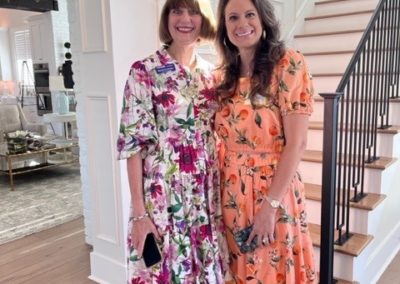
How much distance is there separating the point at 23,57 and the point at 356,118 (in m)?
9.33

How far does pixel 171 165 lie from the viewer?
138cm

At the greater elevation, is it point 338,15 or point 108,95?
point 338,15

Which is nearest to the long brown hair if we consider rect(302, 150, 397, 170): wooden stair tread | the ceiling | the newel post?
the newel post

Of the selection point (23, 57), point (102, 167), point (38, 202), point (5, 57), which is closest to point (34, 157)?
point (38, 202)

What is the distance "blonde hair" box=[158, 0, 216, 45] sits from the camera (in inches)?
55.6

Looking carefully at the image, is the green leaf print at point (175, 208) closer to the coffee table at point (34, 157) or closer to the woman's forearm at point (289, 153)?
the woman's forearm at point (289, 153)

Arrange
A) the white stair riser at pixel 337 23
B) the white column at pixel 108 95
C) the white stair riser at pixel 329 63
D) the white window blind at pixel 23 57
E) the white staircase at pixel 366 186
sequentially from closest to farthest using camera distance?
the white column at pixel 108 95 → the white staircase at pixel 366 186 → the white stair riser at pixel 329 63 → the white stair riser at pixel 337 23 → the white window blind at pixel 23 57

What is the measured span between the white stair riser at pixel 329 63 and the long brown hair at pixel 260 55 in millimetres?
2297

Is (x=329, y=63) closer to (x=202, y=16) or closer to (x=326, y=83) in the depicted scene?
(x=326, y=83)

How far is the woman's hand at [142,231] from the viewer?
137 centimetres

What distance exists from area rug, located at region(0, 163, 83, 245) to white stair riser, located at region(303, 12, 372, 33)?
3.15 m

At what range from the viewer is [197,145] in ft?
4.61

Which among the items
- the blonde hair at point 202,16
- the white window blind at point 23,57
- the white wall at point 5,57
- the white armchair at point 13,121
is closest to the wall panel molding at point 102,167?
the blonde hair at point 202,16

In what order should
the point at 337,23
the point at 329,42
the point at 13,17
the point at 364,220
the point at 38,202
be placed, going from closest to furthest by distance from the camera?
1. the point at 364,220
2. the point at 329,42
3. the point at 337,23
4. the point at 38,202
5. the point at 13,17
